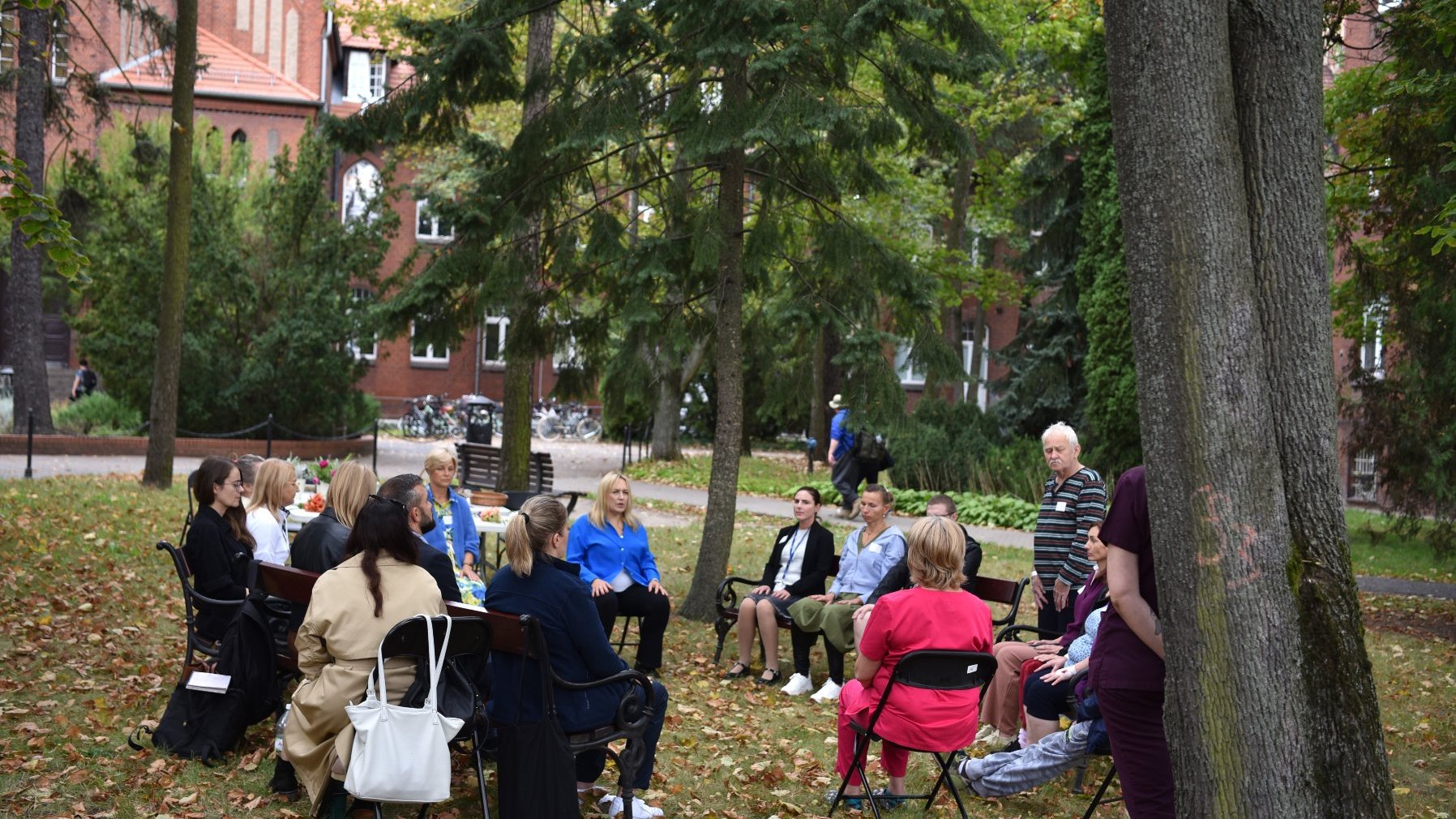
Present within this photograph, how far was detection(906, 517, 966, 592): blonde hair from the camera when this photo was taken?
592 cm

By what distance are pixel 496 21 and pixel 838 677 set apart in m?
6.25

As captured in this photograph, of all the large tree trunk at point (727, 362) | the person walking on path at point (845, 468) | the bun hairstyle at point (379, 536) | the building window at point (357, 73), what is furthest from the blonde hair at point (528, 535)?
the building window at point (357, 73)

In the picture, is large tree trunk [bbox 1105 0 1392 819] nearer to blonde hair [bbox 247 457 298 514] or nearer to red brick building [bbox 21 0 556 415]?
blonde hair [bbox 247 457 298 514]

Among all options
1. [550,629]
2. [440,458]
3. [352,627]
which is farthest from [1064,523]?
[352,627]

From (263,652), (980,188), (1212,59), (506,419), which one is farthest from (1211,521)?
(980,188)

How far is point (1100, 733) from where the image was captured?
589 cm

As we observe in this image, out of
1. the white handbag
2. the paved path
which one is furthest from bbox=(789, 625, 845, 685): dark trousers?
the paved path

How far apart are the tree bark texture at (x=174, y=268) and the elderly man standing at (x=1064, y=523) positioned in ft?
39.3

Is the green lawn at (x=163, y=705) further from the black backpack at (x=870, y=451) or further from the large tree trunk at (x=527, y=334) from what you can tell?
the black backpack at (x=870, y=451)

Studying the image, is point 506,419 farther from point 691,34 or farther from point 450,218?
point 691,34

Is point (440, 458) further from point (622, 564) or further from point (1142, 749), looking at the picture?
point (1142, 749)

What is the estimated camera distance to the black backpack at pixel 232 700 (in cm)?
633

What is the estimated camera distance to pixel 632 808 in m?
5.73

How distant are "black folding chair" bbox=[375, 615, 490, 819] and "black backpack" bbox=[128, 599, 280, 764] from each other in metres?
1.31
